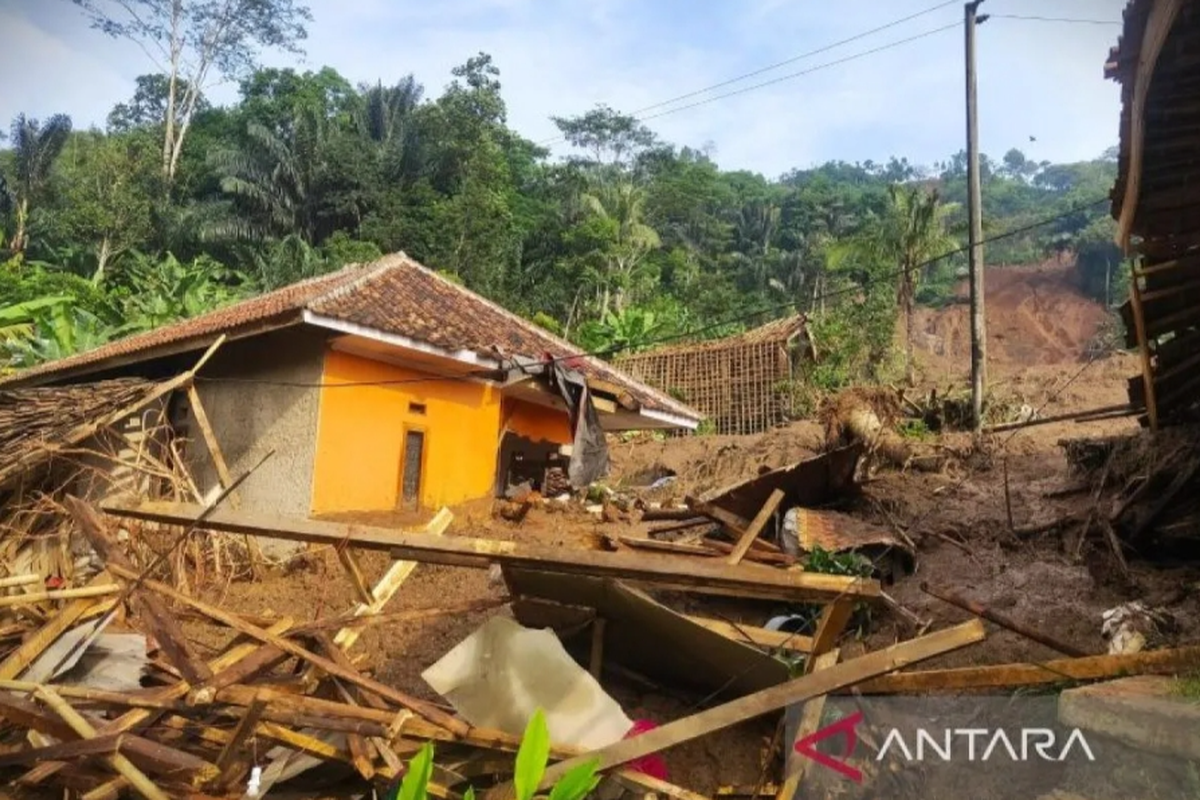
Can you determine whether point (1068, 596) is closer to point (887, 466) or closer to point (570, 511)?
point (887, 466)

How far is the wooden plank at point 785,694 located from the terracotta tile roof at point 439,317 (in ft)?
22.3

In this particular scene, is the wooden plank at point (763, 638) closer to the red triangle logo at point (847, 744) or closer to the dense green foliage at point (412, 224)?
the red triangle logo at point (847, 744)

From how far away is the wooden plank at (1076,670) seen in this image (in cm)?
308

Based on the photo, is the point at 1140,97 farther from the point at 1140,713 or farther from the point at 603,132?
the point at 603,132

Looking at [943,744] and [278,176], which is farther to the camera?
[278,176]

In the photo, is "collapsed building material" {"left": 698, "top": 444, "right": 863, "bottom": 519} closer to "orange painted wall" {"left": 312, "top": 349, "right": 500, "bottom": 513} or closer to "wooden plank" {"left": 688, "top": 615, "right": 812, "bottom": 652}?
"wooden plank" {"left": 688, "top": 615, "right": 812, "bottom": 652}

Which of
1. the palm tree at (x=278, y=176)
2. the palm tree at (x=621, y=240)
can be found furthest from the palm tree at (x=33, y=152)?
the palm tree at (x=621, y=240)

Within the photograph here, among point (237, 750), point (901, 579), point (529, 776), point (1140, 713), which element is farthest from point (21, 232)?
point (1140, 713)

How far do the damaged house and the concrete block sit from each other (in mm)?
7824

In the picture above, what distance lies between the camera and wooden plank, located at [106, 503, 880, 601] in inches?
138

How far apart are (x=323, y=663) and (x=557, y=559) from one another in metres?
1.42

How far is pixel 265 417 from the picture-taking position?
10.5 meters

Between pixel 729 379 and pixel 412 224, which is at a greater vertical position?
pixel 412 224

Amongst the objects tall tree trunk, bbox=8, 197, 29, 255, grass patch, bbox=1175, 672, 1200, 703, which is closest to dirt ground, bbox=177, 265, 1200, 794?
grass patch, bbox=1175, 672, 1200, 703
